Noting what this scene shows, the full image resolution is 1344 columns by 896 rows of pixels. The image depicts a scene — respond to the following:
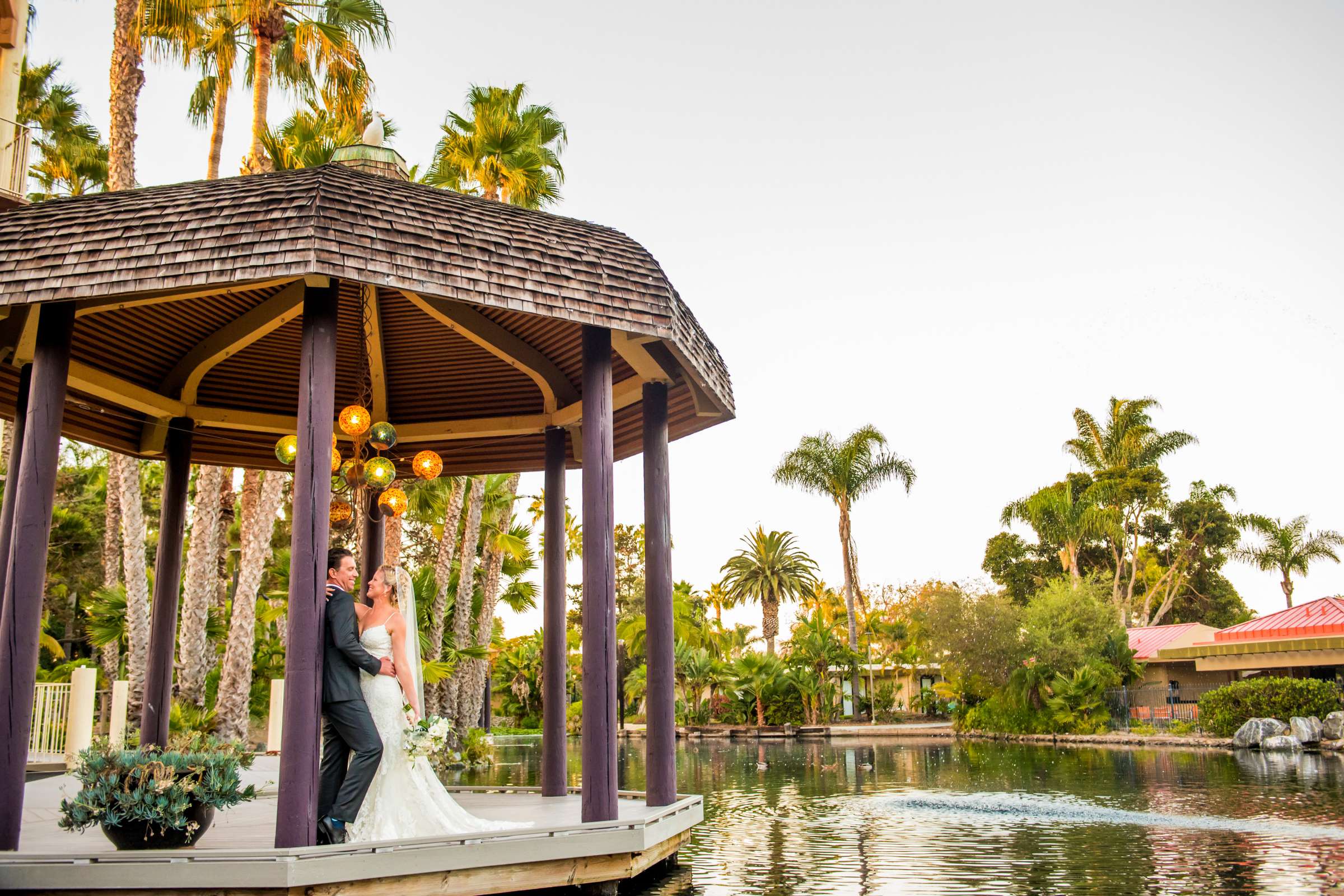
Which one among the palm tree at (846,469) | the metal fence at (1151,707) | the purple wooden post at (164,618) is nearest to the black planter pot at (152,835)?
the purple wooden post at (164,618)

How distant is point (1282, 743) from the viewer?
2738 centimetres

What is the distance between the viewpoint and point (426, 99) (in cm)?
2659

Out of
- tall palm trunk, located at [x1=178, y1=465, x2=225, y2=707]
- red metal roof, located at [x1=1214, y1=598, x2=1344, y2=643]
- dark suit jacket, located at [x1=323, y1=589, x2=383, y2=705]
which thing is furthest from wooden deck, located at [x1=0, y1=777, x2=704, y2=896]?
red metal roof, located at [x1=1214, y1=598, x2=1344, y2=643]

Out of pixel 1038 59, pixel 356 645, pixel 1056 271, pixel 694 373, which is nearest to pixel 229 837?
pixel 356 645

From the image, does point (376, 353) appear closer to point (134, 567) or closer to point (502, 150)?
point (134, 567)

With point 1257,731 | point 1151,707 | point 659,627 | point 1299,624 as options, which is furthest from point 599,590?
point 1151,707

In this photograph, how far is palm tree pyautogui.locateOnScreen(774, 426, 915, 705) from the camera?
46625 mm

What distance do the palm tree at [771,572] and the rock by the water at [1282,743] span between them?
971 inches

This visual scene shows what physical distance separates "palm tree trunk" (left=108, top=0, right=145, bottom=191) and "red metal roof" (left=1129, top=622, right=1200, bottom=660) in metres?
36.7

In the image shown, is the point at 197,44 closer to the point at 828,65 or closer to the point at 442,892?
the point at 828,65

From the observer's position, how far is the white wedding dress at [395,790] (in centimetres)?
661

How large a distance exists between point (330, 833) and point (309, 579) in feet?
5.23

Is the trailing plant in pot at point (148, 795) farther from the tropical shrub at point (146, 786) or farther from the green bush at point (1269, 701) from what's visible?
the green bush at point (1269, 701)

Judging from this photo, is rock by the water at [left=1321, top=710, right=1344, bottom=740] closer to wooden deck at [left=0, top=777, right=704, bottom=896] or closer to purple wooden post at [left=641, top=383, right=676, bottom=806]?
purple wooden post at [left=641, top=383, right=676, bottom=806]
